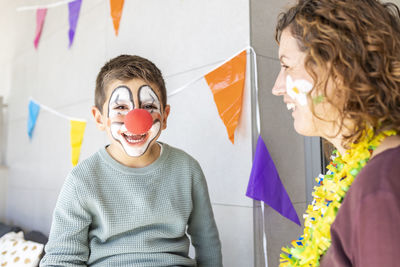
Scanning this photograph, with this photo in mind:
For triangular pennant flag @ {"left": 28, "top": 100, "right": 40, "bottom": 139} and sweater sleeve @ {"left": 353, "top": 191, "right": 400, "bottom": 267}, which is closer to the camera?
sweater sleeve @ {"left": 353, "top": 191, "right": 400, "bottom": 267}

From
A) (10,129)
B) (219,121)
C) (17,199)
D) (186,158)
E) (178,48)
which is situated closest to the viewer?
(186,158)

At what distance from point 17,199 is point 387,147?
11.2 feet

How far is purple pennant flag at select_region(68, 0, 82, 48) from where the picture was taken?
103 inches

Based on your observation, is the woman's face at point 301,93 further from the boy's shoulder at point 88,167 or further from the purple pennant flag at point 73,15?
the purple pennant flag at point 73,15

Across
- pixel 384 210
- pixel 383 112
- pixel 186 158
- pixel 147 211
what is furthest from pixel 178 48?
pixel 384 210

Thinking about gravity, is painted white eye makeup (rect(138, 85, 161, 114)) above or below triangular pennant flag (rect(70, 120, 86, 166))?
above

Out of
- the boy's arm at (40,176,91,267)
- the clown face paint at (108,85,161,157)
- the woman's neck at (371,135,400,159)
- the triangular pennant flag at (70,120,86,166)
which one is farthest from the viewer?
the triangular pennant flag at (70,120,86,166)

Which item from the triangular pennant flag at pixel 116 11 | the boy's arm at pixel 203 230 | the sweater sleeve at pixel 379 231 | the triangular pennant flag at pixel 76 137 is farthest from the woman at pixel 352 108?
the triangular pennant flag at pixel 76 137

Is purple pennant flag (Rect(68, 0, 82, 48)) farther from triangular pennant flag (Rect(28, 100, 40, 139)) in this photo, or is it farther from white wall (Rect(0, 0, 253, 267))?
triangular pennant flag (Rect(28, 100, 40, 139))

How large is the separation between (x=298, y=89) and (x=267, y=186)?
671 millimetres

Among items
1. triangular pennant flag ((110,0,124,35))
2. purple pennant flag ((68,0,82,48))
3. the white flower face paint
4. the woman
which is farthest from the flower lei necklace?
purple pennant flag ((68,0,82,48))

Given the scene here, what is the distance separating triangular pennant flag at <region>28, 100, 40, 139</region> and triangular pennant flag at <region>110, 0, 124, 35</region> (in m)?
1.36

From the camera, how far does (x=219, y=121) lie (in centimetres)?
156

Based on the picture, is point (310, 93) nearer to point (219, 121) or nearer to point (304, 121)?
point (304, 121)
